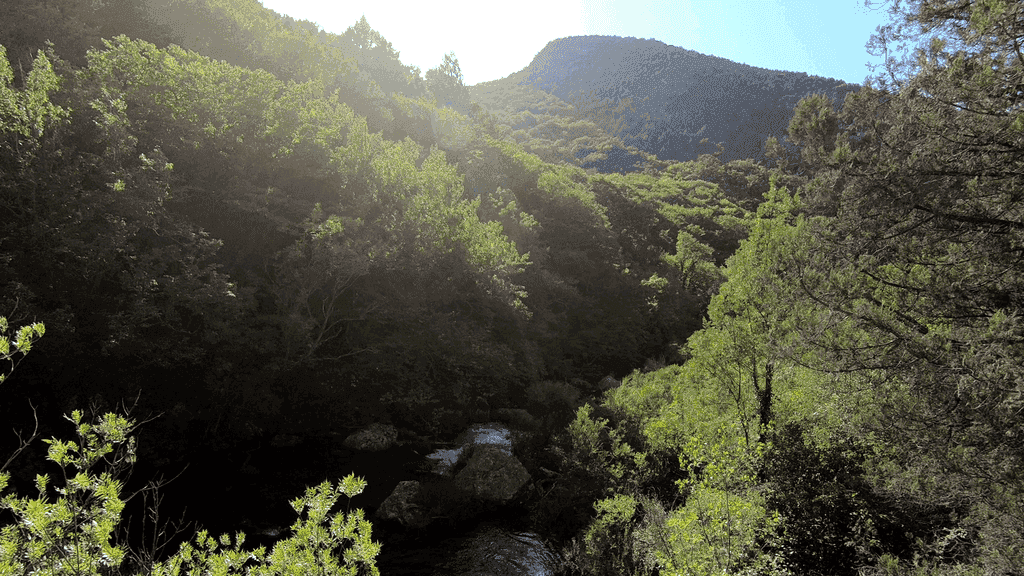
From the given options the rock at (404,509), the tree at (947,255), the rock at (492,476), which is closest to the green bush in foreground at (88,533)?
the tree at (947,255)

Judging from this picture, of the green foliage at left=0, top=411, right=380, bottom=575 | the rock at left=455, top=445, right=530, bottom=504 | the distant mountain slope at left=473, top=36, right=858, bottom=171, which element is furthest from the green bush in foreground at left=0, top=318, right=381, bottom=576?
Result: the distant mountain slope at left=473, top=36, right=858, bottom=171

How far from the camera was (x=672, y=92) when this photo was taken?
116 metres

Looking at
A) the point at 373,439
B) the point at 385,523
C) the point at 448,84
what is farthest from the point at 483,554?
the point at 448,84

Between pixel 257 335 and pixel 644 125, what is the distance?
109 meters

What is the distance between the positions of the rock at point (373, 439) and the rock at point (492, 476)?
516cm

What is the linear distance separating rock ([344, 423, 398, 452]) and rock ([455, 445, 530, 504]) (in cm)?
516

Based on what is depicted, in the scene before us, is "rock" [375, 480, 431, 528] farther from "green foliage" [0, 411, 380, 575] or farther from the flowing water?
"green foliage" [0, 411, 380, 575]

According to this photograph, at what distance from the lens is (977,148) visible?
591 centimetres

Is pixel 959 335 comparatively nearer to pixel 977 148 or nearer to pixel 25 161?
pixel 977 148

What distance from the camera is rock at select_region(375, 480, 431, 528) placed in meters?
13.1

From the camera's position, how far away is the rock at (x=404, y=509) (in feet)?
42.9

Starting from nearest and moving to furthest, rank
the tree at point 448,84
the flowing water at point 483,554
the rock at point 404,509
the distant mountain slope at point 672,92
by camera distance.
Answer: the flowing water at point 483,554 → the rock at point 404,509 → the tree at point 448,84 → the distant mountain slope at point 672,92

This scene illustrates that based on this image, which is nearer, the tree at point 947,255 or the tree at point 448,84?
the tree at point 947,255

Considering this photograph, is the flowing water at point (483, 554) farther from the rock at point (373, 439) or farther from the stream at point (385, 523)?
the rock at point (373, 439)
